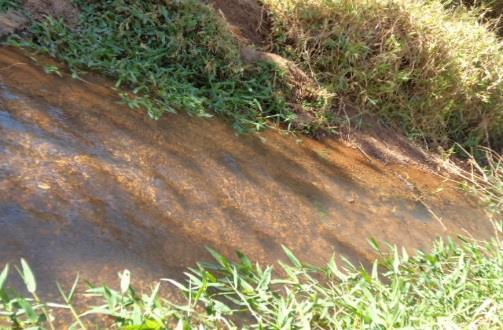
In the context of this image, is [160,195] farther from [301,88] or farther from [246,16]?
[246,16]

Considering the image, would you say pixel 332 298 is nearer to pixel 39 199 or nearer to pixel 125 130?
pixel 39 199

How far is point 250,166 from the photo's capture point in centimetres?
395

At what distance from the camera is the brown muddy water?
7.66 ft

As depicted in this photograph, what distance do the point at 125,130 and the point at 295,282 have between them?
1.73m

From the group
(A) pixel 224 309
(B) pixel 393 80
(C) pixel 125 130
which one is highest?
(B) pixel 393 80

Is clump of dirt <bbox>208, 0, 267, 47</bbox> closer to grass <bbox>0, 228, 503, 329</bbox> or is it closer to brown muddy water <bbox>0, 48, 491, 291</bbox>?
brown muddy water <bbox>0, 48, 491, 291</bbox>

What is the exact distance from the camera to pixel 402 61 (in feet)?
20.4

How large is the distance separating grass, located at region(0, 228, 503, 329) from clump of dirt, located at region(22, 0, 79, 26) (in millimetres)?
3130

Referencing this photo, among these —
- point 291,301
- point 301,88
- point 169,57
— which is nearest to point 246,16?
point 301,88

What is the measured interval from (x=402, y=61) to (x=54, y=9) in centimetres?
392

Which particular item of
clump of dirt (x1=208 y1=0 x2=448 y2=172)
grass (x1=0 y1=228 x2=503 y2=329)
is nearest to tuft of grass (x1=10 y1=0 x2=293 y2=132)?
clump of dirt (x1=208 y1=0 x2=448 y2=172)

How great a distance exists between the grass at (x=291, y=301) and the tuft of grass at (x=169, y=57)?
6.87 ft

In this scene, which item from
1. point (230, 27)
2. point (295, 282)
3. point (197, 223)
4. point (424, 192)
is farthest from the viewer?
point (230, 27)

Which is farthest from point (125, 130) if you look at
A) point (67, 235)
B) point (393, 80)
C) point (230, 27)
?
point (393, 80)
